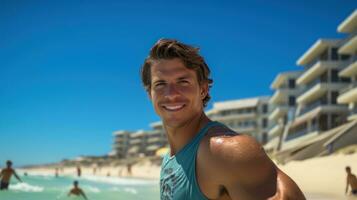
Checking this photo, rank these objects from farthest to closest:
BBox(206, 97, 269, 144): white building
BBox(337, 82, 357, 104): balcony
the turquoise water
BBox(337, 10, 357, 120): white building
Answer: BBox(206, 97, 269, 144): white building, BBox(337, 10, 357, 120): white building, BBox(337, 82, 357, 104): balcony, the turquoise water

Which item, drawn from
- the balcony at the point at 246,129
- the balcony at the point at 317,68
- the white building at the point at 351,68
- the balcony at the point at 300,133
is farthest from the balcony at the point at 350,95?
the balcony at the point at 246,129

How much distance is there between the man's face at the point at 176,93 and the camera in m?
2.11

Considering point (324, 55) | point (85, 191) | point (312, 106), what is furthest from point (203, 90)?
point (312, 106)

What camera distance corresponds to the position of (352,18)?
130ft

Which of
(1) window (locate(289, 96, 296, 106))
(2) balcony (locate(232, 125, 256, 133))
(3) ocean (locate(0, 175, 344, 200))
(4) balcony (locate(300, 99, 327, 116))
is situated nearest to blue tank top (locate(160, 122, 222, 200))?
(3) ocean (locate(0, 175, 344, 200))

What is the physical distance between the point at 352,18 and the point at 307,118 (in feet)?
40.4

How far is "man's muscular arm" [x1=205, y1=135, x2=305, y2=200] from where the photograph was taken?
1.52 meters

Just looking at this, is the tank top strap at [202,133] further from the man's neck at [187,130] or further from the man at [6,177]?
the man at [6,177]

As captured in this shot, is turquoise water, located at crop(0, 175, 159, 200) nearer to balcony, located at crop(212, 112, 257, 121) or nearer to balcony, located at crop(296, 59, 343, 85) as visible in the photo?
balcony, located at crop(296, 59, 343, 85)

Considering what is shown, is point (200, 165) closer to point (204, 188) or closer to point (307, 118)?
point (204, 188)

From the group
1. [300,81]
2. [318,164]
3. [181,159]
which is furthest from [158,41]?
[300,81]

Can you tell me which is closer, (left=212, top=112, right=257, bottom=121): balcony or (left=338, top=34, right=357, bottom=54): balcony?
(left=338, top=34, right=357, bottom=54): balcony

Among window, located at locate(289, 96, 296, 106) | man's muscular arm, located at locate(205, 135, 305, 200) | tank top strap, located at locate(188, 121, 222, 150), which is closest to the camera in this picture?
man's muscular arm, located at locate(205, 135, 305, 200)

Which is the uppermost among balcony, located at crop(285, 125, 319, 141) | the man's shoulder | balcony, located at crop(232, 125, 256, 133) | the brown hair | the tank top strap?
balcony, located at crop(232, 125, 256, 133)
